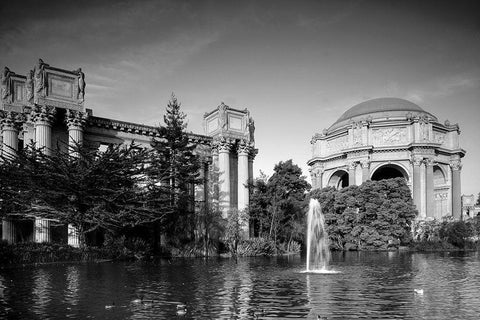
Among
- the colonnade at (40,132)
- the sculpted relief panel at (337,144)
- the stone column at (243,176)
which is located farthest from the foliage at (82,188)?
the sculpted relief panel at (337,144)

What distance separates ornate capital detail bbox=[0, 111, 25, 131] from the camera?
29938 mm

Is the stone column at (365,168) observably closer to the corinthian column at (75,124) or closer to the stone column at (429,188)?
the stone column at (429,188)

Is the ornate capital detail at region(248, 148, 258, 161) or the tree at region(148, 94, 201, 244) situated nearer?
the tree at region(148, 94, 201, 244)

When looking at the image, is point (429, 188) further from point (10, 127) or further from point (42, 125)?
point (10, 127)

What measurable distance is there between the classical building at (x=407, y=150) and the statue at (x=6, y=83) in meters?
52.6

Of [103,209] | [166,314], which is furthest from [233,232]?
[166,314]

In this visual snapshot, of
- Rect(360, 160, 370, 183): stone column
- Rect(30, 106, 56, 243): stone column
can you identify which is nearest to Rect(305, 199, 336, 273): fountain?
Rect(30, 106, 56, 243): stone column

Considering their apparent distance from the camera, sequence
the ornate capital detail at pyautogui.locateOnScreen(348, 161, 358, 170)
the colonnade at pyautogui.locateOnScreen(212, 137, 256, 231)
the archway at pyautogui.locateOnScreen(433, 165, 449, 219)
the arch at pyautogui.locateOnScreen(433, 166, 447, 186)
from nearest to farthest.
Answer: the colonnade at pyautogui.locateOnScreen(212, 137, 256, 231) < the ornate capital detail at pyautogui.locateOnScreen(348, 161, 358, 170) < the arch at pyautogui.locateOnScreen(433, 166, 447, 186) < the archway at pyautogui.locateOnScreen(433, 165, 449, 219)

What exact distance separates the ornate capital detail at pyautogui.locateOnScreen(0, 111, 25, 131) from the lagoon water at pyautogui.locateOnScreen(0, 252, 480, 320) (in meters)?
14.0

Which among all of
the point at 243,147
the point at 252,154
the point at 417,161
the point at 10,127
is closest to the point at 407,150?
the point at 417,161

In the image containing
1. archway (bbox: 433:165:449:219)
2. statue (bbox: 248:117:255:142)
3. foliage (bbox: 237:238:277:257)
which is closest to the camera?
foliage (bbox: 237:238:277:257)

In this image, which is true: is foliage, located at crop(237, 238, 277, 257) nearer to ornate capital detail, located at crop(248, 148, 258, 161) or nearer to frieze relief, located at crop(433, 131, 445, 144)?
ornate capital detail, located at crop(248, 148, 258, 161)

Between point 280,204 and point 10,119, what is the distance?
2248 centimetres

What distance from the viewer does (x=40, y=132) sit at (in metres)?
28.5
